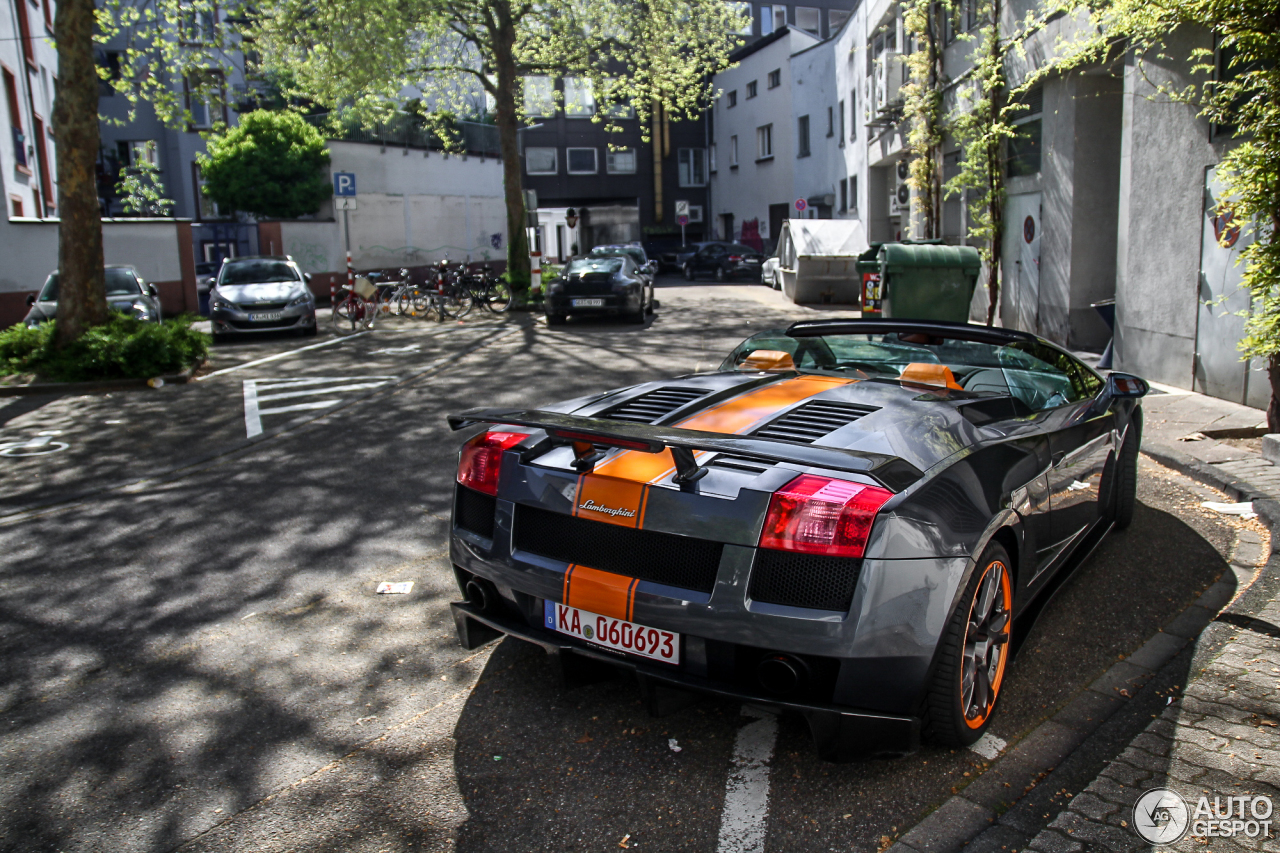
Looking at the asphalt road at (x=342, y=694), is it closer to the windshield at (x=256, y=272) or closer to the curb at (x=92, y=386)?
the curb at (x=92, y=386)

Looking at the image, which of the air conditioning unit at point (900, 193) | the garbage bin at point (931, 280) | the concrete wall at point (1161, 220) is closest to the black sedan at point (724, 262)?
the air conditioning unit at point (900, 193)

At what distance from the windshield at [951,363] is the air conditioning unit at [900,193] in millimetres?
20117

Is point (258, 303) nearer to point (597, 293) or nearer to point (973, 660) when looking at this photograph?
point (597, 293)

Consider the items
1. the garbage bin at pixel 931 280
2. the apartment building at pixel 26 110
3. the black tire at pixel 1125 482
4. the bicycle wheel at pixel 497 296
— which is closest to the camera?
the black tire at pixel 1125 482

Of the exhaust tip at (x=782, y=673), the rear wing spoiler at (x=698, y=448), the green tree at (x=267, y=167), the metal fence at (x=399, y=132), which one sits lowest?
the exhaust tip at (x=782, y=673)

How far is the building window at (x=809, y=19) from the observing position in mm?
59125

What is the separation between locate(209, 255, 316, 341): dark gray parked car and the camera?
57.4ft

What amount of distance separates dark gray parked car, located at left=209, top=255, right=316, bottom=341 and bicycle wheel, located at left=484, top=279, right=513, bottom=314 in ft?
16.3

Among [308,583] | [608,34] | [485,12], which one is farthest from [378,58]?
→ [308,583]

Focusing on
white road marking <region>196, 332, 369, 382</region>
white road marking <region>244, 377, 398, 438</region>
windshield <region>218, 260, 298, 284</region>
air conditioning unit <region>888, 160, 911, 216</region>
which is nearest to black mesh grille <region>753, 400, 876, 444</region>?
white road marking <region>244, 377, 398, 438</region>

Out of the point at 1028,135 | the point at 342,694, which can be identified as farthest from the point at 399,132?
the point at 342,694

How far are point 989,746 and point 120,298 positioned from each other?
1792 centimetres

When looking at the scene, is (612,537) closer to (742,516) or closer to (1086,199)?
(742,516)

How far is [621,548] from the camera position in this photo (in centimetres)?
314
